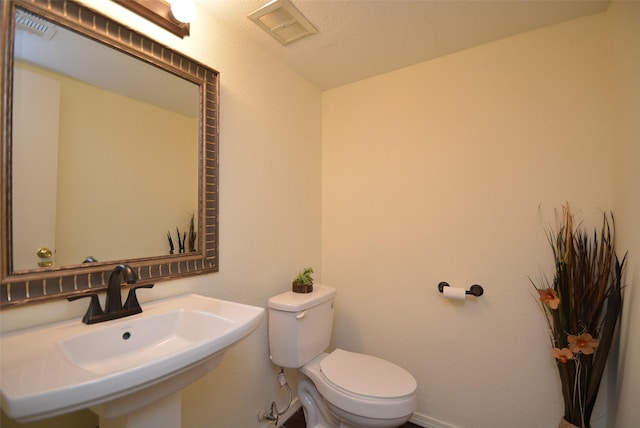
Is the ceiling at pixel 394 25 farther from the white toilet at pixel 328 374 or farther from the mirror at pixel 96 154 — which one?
the white toilet at pixel 328 374

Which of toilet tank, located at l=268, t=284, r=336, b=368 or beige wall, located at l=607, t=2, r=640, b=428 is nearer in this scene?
beige wall, located at l=607, t=2, r=640, b=428

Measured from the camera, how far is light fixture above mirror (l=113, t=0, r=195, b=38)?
104 centimetres

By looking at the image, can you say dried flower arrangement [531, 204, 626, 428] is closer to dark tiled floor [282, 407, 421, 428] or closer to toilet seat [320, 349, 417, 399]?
toilet seat [320, 349, 417, 399]

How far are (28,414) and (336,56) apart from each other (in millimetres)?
1885

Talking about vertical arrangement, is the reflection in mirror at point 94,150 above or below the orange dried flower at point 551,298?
above

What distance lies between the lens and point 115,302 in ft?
3.05

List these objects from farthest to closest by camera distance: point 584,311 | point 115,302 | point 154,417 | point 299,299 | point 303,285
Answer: point 303,285
point 299,299
point 584,311
point 115,302
point 154,417

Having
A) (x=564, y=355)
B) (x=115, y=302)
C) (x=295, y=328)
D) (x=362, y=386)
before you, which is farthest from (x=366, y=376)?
(x=115, y=302)

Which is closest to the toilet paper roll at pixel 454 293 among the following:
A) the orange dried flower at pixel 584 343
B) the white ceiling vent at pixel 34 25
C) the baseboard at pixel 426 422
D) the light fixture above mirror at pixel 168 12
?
the orange dried flower at pixel 584 343

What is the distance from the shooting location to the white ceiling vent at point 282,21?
1272 mm

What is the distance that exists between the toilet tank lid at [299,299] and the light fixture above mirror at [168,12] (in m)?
1.33

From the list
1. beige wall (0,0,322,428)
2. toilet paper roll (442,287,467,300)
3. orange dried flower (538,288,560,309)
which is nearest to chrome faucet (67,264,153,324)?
beige wall (0,0,322,428)

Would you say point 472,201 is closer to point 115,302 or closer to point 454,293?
point 454,293

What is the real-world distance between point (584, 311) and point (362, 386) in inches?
40.8
